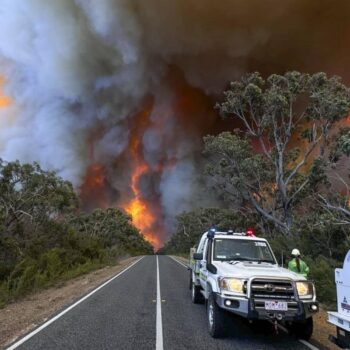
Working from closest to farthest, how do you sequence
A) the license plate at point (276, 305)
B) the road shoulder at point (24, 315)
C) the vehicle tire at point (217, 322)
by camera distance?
1. the license plate at point (276, 305)
2. the vehicle tire at point (217, 322)
3. the road shoulder at point (24, 315)

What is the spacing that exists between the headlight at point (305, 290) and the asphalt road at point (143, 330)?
942 millimetres

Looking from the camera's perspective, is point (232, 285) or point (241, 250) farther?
point (241, 250)

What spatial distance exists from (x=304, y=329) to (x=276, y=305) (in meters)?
1.27

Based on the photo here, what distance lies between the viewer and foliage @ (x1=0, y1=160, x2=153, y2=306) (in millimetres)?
19406

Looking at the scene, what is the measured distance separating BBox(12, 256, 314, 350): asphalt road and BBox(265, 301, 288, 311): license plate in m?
0.78

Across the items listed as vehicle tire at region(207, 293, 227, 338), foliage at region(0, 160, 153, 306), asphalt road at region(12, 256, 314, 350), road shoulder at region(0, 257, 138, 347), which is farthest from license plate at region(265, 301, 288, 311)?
foliage at region(0, 160, 153, 306)

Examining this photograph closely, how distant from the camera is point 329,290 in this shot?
14281 millimetres

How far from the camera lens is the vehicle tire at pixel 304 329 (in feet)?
27.9

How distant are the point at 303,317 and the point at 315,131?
29.4 meters

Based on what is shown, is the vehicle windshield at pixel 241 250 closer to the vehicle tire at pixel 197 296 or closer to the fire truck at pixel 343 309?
the vehicle tire at pixel 197 296

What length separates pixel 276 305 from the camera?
783cm

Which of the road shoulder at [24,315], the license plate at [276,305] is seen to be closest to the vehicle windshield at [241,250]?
the license plate at [276,305]

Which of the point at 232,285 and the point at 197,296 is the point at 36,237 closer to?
the point at 197,296

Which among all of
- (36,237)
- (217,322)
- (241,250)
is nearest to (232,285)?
(217,322)
